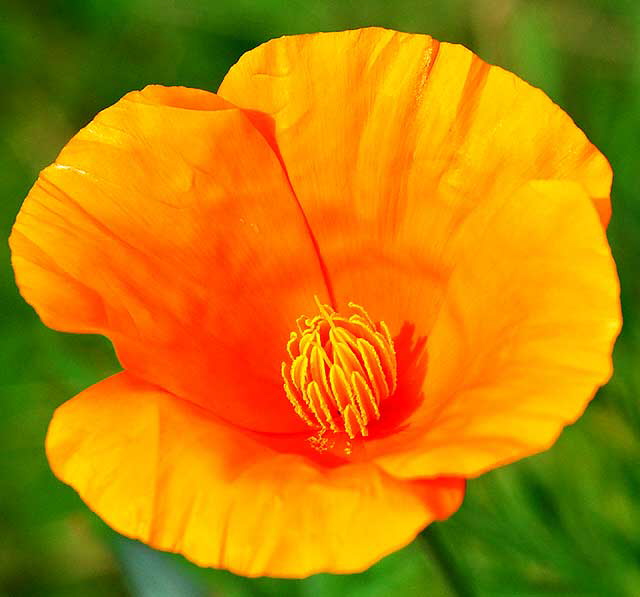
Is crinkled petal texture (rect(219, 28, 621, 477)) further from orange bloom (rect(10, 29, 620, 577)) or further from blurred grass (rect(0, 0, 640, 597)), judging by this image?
blurred grass (rect(0, 0, 640, 597))

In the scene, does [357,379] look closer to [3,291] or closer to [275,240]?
[275,240]

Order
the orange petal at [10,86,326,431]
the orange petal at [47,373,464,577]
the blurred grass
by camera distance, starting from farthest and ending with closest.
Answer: the blurred grass < the orange petal at [10,86,326,431] < the orange petal at [47,373,464,577]

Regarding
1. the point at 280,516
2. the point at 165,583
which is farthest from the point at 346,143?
the point at 165,583

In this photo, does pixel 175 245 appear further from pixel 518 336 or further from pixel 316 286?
pixel 518 336

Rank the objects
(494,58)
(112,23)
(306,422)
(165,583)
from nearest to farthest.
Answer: (306,422) < (165,583) < (494,58) < (112,23)

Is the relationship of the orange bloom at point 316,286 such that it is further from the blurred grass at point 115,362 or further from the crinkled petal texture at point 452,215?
the blurred grass at point 115,362

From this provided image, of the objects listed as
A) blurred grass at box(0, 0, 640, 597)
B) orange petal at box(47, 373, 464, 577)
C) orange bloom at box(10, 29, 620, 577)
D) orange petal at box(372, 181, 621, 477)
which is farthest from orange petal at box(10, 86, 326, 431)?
blurred grass at box(0, 0, 640, 597)
